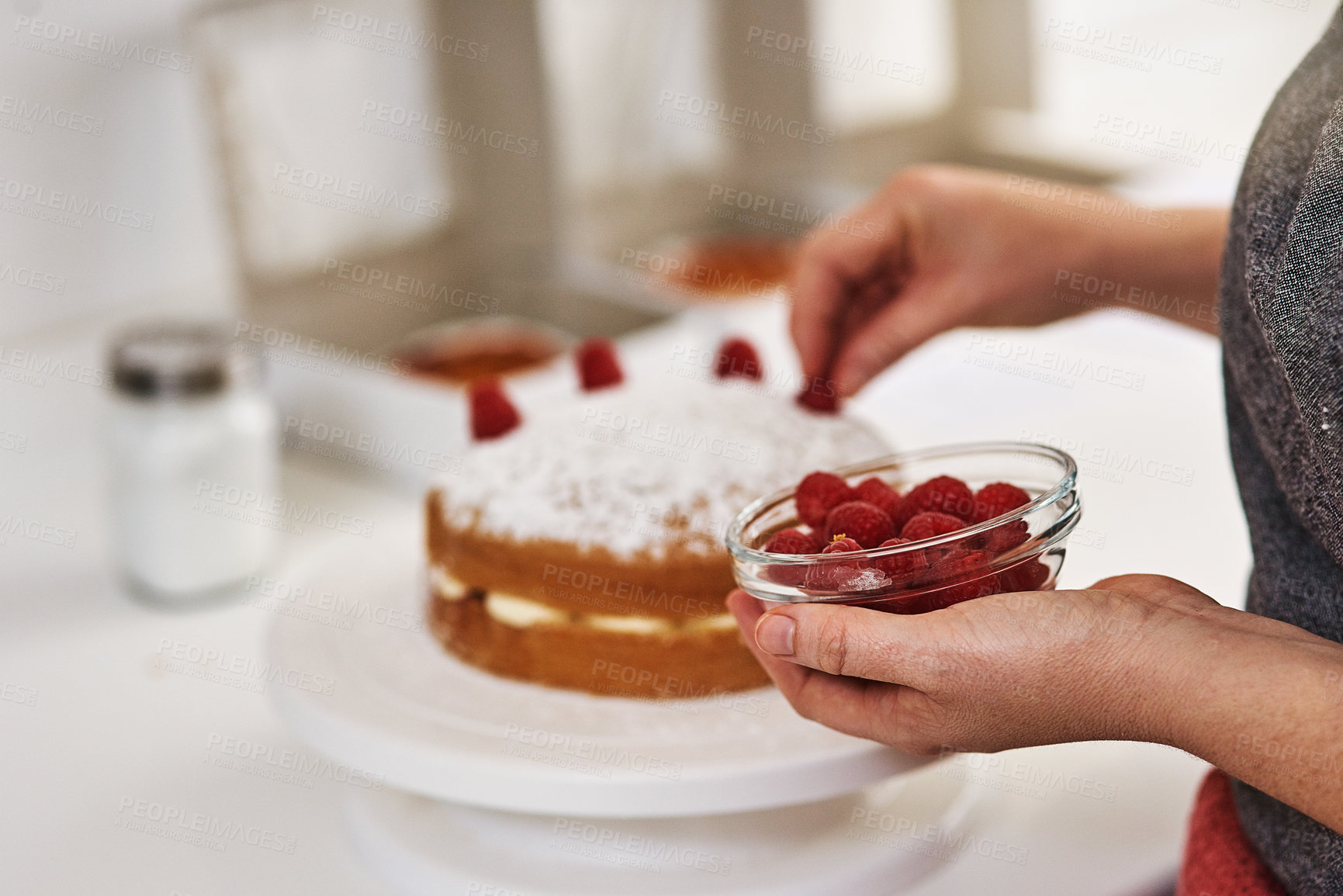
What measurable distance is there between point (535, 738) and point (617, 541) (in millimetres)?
143

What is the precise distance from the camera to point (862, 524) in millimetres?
706

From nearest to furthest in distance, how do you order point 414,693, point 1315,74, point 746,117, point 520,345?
point 1315,74 < point 414,693 < point 520,345 < point 746,117

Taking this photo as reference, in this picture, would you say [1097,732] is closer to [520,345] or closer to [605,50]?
[520,345]

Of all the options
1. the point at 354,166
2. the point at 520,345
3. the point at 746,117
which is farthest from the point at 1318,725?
the point at 746,117

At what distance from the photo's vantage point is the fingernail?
66 cm

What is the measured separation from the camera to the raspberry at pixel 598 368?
42.0 inches

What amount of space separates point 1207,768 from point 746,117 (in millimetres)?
1337

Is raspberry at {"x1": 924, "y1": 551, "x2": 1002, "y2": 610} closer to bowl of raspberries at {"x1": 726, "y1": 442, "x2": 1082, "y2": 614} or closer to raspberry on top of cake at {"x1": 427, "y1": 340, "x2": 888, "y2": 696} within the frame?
bowl of raspberries at {"x1": 726, "y1": 442, "x2": 1082, "y2": 614}

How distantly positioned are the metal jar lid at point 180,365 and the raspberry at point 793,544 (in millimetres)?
645

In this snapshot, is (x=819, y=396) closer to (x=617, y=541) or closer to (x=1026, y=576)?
(x=617, y=541)

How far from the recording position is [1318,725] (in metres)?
0.58

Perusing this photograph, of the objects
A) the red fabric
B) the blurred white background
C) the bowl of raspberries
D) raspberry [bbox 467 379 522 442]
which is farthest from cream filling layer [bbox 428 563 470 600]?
the blurred white background

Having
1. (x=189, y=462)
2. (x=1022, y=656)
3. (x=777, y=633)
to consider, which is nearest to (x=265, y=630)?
(x=189, y=462)

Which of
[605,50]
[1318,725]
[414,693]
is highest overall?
[605,50]
